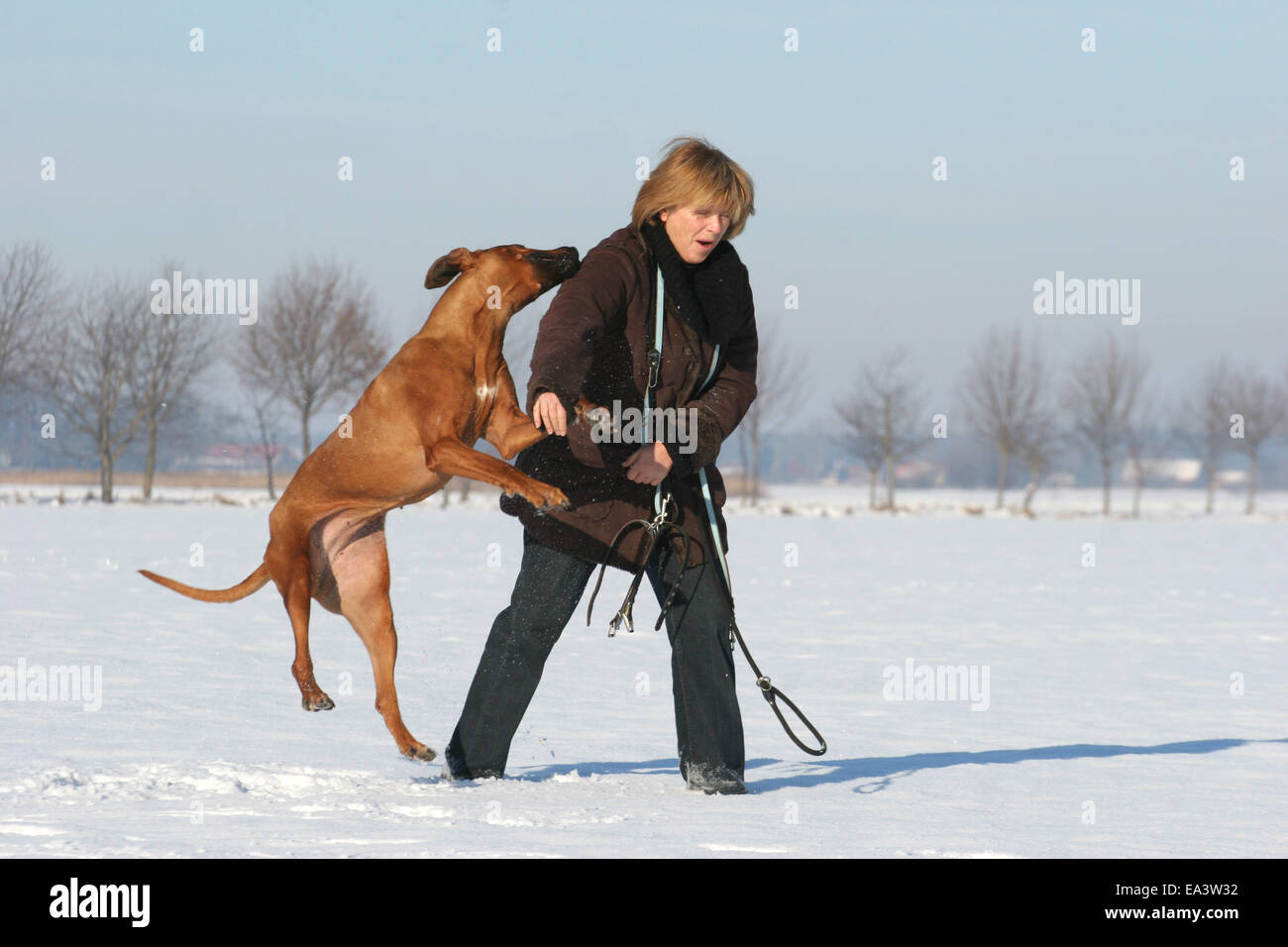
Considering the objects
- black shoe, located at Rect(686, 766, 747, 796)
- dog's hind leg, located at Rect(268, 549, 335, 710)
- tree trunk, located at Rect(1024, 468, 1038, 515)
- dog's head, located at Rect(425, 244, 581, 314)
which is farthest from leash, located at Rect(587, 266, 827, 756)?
tree trunk, located at Rect(1024, 468, 1038, 515)

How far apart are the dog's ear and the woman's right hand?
0.43 meters

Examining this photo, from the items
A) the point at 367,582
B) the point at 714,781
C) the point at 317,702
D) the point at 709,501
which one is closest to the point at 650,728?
the point at 714,781

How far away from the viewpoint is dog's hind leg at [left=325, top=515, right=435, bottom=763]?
138 inches

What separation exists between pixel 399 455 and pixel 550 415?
41 cm

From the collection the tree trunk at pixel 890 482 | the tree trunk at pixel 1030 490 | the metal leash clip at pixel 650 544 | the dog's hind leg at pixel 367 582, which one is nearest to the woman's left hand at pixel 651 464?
the metal leash clip at pixel 650 544

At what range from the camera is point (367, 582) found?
11.6 ft

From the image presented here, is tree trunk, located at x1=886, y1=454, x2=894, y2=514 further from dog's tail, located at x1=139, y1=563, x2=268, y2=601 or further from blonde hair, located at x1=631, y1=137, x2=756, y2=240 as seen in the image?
dog's tail, located at x1=139, y1=563, x2=268, y2=601

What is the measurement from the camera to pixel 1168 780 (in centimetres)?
496

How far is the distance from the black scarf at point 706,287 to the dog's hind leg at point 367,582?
116 cm

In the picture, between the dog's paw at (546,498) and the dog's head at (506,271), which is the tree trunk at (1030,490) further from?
the dog's paw at (546,498)

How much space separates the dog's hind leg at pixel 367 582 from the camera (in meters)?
3.51

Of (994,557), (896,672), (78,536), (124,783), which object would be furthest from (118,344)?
(124,783)
